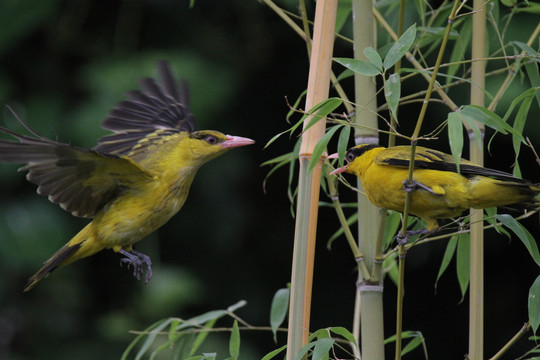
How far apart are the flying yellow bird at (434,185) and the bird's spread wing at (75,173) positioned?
54cm

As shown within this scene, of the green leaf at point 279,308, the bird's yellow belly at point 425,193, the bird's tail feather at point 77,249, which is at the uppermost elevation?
the bird's yellow belly at point 425,193

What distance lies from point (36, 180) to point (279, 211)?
90.7 inches

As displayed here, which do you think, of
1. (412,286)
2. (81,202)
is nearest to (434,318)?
(412,286)

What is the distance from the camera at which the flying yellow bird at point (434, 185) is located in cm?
139

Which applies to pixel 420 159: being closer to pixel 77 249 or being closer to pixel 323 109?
pixel 323 109

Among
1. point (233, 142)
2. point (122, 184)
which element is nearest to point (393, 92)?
point (233, 142)

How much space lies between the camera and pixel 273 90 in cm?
379

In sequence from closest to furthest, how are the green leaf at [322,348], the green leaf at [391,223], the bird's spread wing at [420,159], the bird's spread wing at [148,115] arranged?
the green leaf at [322,348] → the bird's spread wing at [420,159] → the green leaf at [391,223] → the bird's spread wing at [148,115]

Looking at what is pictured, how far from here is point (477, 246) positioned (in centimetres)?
143

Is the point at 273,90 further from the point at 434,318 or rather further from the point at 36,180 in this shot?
the point at 36,180

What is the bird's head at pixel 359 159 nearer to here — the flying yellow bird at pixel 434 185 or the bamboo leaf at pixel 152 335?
the flying yellow bird at pixel 434 185

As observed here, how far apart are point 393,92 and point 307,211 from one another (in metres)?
0.30

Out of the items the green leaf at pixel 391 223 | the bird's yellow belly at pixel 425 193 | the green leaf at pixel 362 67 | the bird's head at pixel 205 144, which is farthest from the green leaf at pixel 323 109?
the bird's head at pixel 205 144

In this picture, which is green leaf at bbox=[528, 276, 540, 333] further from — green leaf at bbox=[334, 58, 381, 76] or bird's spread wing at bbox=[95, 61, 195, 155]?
bird's spread wing at bbox=[95, 61, 195, 155]
